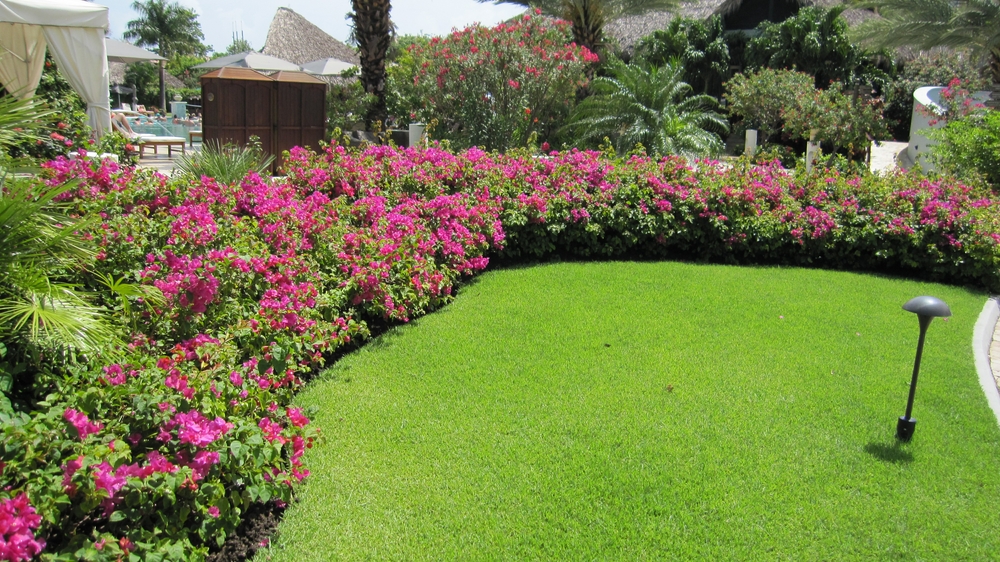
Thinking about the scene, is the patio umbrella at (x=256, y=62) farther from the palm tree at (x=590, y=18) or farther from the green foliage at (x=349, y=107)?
the palm tree at (x=590, y=18)

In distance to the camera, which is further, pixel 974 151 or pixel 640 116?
pixel 640 116

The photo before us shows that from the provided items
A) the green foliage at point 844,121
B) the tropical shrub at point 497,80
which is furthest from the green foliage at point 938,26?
the tropical shrub at point 497,80

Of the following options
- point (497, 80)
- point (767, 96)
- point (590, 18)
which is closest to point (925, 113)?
point (767, 96)

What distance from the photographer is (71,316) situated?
10.7 ft

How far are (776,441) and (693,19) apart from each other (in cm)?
2731

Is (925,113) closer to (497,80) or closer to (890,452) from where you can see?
(497,80)

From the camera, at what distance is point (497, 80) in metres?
13.5

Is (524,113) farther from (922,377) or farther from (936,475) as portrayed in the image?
(936,475)

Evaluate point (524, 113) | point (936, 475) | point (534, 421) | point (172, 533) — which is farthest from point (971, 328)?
point (524, 113)

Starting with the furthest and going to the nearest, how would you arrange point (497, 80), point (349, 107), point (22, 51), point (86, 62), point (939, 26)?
point (939, 26)
point (349, 107)
point (497, 80)
point (22, 51)
point (86, 62)

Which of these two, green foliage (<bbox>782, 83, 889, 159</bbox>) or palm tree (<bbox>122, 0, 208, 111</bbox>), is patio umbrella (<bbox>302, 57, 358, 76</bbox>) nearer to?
green foliage (<bbox>782, 83, 889, 159</bbox>)

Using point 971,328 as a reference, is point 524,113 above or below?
above

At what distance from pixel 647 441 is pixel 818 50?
982 inches

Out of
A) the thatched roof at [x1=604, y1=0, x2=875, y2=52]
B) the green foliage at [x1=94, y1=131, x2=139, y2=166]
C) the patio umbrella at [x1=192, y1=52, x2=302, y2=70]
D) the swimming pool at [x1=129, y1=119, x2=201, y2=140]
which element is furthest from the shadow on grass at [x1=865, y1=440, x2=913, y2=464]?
the thatched roof at [x1=604, y1=0, x2=875, y2=52]
